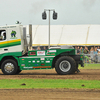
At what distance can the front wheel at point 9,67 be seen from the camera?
15047mm

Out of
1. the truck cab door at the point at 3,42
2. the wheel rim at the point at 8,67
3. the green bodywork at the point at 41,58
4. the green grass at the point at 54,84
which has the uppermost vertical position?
the truck cab door at the point at 3,42

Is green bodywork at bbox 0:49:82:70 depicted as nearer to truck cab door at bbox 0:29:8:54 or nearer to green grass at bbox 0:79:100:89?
truck cab door at bbox 0:29:8:54

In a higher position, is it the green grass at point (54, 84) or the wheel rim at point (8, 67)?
the wheel rim at point (8, 67)

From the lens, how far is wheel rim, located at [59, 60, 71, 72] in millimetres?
14602

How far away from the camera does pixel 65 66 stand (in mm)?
14680

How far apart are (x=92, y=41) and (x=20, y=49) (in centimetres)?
1870

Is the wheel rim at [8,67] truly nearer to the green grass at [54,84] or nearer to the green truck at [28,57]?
the green truck at [28,57]

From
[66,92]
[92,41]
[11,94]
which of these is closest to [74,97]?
[66,92]

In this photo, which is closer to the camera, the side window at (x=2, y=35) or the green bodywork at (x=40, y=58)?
the green bodywork at (x=40, y=58)

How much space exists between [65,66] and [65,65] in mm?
59

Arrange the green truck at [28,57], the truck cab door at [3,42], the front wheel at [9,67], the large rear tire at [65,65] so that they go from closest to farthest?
the large rear tire at [65,65] < the green truck at [28,57] < the truck cab door at [3,42] < the front wheel at [9,67]

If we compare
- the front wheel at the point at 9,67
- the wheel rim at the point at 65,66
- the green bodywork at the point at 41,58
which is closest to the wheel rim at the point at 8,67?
the front wheel at the point at 9,67

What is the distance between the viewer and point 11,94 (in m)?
8.64

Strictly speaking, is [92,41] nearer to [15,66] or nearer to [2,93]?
[15,66]
